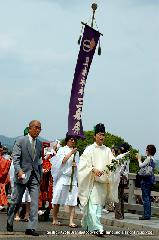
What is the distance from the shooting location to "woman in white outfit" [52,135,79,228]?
12461 millimetres

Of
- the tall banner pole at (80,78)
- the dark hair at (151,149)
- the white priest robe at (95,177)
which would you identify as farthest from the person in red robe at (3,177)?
the white priest robe at (95,177)

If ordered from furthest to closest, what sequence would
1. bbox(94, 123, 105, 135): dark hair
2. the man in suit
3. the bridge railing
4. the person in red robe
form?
the bridge railing < the person in red robe < bbox(94, 123, 105, 135): dark hair < the man in suit

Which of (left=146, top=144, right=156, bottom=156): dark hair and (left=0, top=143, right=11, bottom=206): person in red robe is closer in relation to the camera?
(left=146, top=144, right=156, bottom=156): dark hair

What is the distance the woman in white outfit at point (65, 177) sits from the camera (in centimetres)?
1246

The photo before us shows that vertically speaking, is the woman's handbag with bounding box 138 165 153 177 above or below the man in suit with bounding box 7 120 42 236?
above

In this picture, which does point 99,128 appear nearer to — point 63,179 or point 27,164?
point 27,164

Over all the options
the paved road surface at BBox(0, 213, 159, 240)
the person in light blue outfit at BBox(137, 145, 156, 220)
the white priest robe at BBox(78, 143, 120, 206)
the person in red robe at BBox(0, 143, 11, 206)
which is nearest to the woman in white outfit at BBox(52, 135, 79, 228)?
the paved road surface at BBox(0, 213, 159, 240)

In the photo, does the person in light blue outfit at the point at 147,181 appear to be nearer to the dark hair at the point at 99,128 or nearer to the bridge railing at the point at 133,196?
the bridge railing at the point at 133,196

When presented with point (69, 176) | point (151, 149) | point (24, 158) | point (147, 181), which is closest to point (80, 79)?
point (151, 149)

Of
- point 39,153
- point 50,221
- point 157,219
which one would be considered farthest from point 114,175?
point 157,219

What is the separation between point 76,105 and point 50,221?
3.58 m

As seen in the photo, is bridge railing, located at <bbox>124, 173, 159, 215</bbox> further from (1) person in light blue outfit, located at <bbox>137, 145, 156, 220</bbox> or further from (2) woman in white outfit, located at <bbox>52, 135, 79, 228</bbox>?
(2) woman in white outfit, located at <bbox>52, 135, 79, 228</bbox>

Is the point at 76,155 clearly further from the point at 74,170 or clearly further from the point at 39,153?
the point at 39,153

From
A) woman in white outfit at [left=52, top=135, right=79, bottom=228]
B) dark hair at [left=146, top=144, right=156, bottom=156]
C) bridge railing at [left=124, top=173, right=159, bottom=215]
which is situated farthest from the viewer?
bridge railing at [left=124, top=173, right=159, bottom=215]
